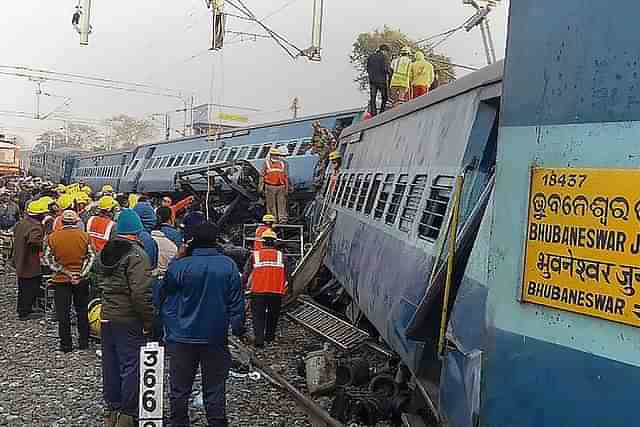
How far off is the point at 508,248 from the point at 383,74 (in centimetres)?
1275

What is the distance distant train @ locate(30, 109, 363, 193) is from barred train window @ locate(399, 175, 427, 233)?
10717mm

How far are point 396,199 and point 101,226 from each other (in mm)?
4697

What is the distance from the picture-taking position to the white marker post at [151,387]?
186 inches

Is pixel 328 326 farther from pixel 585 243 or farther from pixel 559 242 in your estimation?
pixel 585 243

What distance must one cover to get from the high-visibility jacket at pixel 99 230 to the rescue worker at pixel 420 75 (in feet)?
21.7

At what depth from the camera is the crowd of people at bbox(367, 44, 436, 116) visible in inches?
543

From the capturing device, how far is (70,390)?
781cm

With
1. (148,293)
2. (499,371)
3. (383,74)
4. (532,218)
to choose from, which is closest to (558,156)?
(532,218)

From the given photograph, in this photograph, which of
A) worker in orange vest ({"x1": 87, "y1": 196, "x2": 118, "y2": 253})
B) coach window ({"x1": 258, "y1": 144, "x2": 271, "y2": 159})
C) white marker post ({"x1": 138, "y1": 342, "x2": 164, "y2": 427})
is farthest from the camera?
coach window ({"x1": 258, "y1": 144, "x2": 271, "y2": 159})

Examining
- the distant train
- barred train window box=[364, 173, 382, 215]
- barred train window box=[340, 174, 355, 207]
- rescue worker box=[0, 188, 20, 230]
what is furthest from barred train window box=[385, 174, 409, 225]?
rescue worker box=[0, 188, 20, 230]

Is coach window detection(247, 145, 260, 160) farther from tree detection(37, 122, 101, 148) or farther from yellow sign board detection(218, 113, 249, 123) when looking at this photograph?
Result: tree detection(37, 122, 101, 148)

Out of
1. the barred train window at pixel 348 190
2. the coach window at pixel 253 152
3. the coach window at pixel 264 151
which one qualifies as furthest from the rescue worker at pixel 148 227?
the coach window at pixel 253 152

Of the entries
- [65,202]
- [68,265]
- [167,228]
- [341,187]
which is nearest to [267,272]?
[167,228]

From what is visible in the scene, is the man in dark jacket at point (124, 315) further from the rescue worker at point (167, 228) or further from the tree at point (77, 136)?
the tree at point (77, 136)
